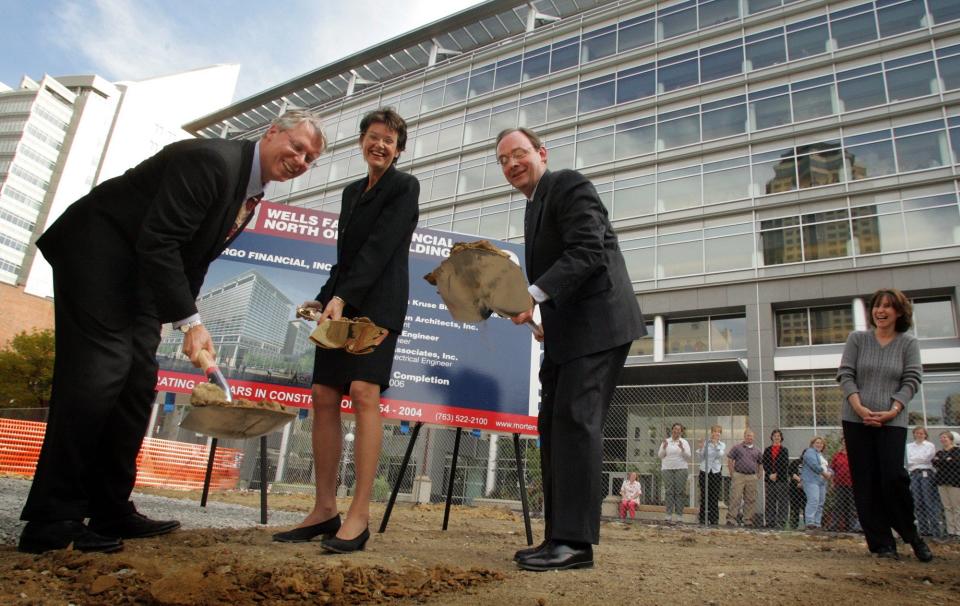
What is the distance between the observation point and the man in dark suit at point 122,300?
205 centimetres

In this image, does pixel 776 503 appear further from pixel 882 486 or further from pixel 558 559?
pixel 558 559

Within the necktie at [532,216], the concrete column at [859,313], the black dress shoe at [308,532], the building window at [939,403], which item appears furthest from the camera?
the concrete column at [859,313]

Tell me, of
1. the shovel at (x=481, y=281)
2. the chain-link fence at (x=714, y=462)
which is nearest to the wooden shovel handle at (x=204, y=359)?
the shovel at (x=481, y=281)

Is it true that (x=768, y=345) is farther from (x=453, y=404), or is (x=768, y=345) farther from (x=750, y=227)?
(x=453, y=404)

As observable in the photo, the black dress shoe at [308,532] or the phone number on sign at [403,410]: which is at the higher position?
the phone number on sign at [403,410]

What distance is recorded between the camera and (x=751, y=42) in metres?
22.4

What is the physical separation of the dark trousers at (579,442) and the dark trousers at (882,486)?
2.25 meters

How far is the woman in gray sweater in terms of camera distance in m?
3.70

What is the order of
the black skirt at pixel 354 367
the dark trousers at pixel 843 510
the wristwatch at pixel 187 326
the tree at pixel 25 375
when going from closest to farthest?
the wristwatch at pixel 187 326 < the black skirt at pixel 354 367 < the dark trousers at pixel 843 510 < the tree at pixel 25 375

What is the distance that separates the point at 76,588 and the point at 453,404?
4.26 metres

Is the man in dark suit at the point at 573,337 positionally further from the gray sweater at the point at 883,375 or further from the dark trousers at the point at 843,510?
the dark trousers at the point at 843,510

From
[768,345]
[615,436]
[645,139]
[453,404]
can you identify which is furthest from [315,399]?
[645,139]

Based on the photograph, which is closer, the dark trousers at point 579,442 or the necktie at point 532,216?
the dark trousers at point 579,442

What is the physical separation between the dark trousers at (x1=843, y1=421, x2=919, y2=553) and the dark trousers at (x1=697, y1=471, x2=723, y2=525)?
6.03 metres
